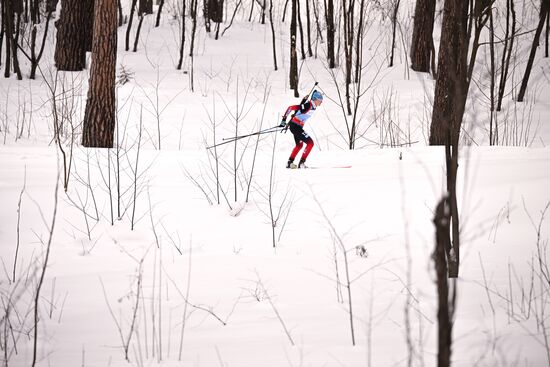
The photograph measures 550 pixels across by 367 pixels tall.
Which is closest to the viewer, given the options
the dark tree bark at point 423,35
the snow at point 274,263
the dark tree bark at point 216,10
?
the snow at point 274,263

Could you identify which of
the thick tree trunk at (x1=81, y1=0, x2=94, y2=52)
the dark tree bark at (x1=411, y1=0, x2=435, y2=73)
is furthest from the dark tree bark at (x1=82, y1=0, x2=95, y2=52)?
the dark tree bark at (x1=411, y1=0, x2=435, y2=73)

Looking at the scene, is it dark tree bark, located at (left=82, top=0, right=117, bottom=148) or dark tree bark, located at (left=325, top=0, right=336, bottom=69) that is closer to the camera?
dark tree bark, located at (left=82, top=0, right=117, bottom=148)

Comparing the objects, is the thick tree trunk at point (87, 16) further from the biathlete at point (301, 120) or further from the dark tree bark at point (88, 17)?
the biathlete at point (301, 120)

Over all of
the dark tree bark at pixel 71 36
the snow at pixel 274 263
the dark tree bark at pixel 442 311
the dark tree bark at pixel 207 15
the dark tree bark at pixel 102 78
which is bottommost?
the snow at pixel 274 263

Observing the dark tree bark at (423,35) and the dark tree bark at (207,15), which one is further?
the dark tree bark at (207,15)

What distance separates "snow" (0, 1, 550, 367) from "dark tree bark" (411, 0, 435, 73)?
761 cm

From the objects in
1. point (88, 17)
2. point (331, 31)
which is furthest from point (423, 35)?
point (88, 17)

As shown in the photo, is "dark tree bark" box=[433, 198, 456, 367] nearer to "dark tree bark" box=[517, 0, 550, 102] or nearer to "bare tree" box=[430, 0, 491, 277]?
"bare tree" box=[430, 0, 491, 277]

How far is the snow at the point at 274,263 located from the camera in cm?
266

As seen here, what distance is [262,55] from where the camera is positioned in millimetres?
16297

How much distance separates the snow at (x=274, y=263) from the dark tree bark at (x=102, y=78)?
80 centimetres

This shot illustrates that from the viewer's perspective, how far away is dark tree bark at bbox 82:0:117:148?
726 centimetres

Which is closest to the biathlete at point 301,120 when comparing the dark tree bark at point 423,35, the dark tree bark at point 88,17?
the dark tree bark at point 423,35

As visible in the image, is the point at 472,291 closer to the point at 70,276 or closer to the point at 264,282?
the point at 264,282
